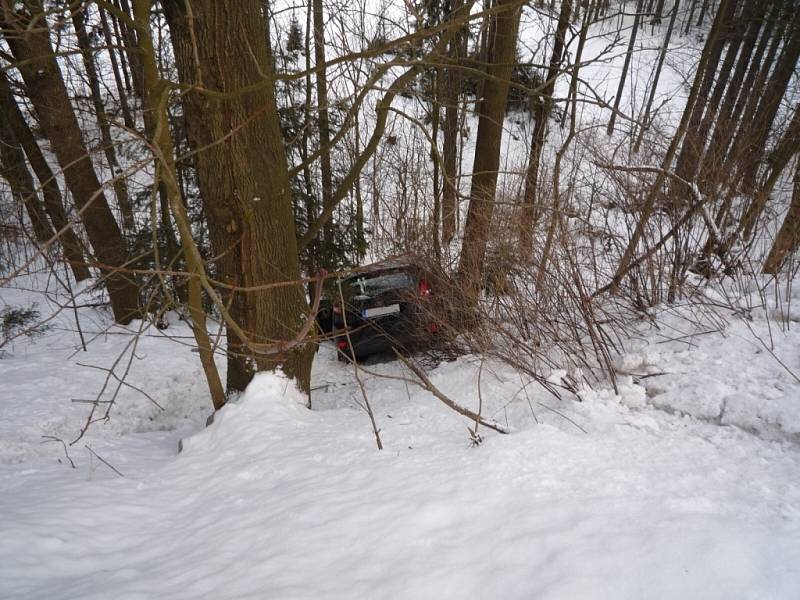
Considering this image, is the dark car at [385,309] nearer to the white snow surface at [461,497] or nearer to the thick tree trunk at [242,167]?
the thick tree trunk at [242,167]

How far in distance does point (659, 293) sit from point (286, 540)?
4169 millimetres

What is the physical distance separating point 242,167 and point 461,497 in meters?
3.05

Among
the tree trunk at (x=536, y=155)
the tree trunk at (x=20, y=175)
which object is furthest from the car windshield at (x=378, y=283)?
the tree trunk at (x=20, y=175)

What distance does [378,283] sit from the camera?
22.8 feet

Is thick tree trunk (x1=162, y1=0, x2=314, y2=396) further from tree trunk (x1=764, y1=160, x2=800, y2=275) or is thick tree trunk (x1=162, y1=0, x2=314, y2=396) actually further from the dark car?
tree trunk (x1=764, y1=160, x2=800, y2=275)

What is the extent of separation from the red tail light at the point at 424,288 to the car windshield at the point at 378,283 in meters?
0.43

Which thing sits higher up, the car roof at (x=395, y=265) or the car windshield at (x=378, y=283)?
the car roof at (x=395, y=265)

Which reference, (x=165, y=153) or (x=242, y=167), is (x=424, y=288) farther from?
(x=165, y=153)

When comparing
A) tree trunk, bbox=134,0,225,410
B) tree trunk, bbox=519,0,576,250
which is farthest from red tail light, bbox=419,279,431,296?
tree trunk, bbox=134,0,225,410

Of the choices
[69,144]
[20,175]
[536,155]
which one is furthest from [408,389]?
[20,175]

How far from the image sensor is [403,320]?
21.8ft

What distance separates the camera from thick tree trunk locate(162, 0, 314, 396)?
347 cm

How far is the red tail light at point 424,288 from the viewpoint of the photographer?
6.03 metres

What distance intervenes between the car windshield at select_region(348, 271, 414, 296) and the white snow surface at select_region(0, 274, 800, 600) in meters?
2.67
